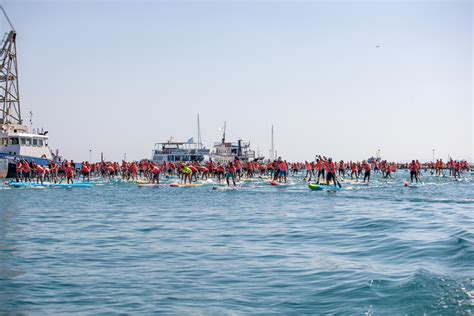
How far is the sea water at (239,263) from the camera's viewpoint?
8.16 m

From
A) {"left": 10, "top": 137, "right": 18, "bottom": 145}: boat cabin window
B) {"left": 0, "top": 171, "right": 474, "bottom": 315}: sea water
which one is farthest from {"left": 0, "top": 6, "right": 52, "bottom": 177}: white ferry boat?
{"left": 0, "top": 171, "right": 474, "bottom": 315}: sea water

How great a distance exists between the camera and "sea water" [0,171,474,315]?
8164 millimetres

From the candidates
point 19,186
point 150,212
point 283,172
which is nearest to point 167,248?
point 150,212

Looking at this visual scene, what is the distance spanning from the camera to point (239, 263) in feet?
36.5

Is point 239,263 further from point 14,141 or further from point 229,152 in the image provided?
point 229,152

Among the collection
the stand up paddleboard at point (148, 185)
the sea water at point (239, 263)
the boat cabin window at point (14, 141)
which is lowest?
the sea water at point (239, 263)

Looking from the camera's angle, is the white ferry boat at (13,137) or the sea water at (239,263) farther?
the white ferry boat at (13,137)

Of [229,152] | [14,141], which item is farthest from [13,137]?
[229,152]

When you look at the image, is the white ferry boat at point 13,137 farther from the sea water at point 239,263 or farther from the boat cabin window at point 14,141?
the sea water at point 239,263

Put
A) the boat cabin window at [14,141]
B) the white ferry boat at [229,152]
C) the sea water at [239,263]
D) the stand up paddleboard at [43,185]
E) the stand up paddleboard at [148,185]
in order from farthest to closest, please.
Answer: the white ferry boat at [229,152] < the boat cabin window at [14,141] < the stand up paddleboard at [148,185] < the stand up paddleboard at [43,185] < the sea water at [239,263]

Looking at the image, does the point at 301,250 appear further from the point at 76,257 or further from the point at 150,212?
the point at 150,212

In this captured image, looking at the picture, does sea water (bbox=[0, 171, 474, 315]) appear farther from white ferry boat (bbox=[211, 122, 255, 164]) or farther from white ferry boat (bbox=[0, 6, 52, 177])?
white ferry boat (bbox=[211, 122, 255, 164])

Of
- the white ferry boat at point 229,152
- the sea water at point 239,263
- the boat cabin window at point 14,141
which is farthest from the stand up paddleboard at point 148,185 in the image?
the white ferry boat at point 229,152

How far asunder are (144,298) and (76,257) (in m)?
3.88
